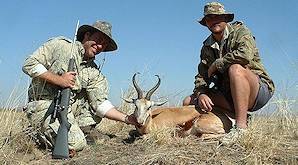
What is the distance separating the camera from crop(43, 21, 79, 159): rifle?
565 cm

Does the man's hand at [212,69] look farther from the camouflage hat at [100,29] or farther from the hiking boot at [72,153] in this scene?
the hiking boot at [72,153]

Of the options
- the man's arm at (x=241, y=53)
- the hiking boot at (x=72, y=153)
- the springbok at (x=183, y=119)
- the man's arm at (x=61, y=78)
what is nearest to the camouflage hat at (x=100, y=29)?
the springbok at (x=183, y=119)

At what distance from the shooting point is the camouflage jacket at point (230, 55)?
6.26 metres

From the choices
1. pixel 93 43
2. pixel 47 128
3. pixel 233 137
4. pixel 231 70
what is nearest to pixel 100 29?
pixel 93 43

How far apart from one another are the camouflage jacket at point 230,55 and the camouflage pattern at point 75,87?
1.57 meters

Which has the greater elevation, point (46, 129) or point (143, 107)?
point (143, 107)

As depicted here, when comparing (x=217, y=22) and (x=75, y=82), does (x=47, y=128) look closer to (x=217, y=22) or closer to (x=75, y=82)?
(x=75, y=82)

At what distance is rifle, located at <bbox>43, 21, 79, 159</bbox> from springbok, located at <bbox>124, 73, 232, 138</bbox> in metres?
1.20

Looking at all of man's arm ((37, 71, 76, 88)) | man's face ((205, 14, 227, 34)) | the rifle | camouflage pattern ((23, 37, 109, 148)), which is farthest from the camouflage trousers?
man's face ((205, 14, 227, 34))

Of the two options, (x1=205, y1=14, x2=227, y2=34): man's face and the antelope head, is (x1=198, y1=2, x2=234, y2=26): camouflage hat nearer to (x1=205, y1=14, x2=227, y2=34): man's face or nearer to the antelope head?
(x1=205, y1=14, x2=227, y2=34): man's face

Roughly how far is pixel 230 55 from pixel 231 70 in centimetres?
21

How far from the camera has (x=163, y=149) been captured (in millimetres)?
5562

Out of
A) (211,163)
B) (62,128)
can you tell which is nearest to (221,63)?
(211,163)

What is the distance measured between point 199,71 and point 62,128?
2623mm
